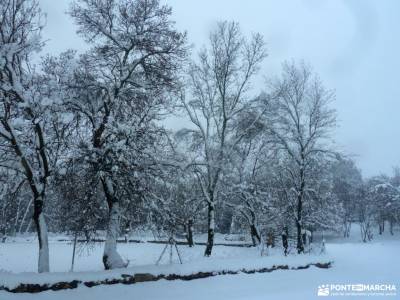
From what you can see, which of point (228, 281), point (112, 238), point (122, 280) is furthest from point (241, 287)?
point (112, 238)

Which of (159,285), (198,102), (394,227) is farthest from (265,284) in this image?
(394,227)

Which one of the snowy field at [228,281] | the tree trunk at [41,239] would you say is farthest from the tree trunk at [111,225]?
the tree trunk at [41,239]

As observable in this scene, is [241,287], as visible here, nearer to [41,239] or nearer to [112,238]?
[112,238]

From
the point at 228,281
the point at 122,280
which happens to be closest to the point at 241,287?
the point at 228,281

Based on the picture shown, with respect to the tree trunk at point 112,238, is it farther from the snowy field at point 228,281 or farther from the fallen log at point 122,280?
the fallen log at point 122,280

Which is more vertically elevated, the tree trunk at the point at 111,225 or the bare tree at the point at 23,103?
the bare tree at the point at 23,103

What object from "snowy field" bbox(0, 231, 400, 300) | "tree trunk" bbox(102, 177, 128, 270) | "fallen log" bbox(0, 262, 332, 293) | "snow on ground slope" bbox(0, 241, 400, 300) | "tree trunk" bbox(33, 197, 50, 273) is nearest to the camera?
"fallen log" bbox(0, 262, 332, 293)

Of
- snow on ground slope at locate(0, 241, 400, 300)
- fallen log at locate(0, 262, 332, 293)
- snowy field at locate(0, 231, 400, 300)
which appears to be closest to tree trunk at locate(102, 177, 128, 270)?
snowy field at locate(0, 231, 400, 300)

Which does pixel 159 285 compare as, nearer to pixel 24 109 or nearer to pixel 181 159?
pixel 181 159

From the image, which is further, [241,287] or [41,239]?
[241,287]

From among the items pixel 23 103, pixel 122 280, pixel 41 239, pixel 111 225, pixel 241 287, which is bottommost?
pixel 241 287

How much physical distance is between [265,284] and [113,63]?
11006 millimetres

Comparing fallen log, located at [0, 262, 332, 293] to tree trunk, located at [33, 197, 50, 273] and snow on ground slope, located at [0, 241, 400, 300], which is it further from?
tree trunk, located at [33, 197, 50, 273]

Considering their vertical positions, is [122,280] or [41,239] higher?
[41,239]
